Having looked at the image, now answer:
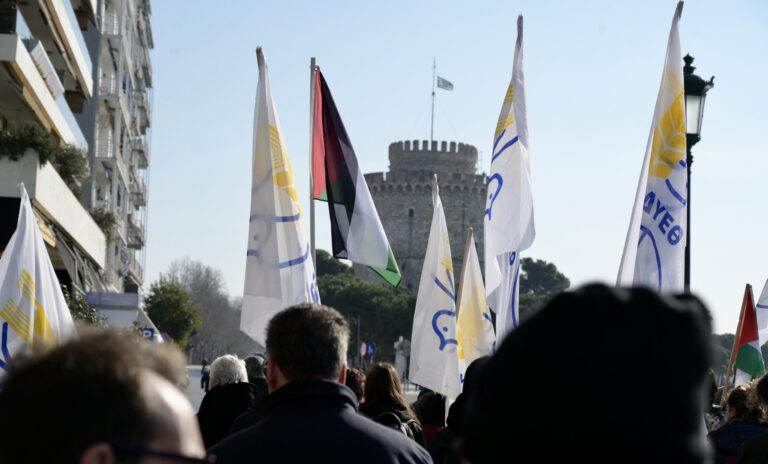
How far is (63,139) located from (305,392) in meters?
28.7

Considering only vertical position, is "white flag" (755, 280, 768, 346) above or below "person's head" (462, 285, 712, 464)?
below

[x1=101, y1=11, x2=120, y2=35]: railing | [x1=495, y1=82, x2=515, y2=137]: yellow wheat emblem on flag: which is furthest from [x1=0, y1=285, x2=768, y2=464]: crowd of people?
[x1=101, y1=11, x2=120, y2=35]: railing

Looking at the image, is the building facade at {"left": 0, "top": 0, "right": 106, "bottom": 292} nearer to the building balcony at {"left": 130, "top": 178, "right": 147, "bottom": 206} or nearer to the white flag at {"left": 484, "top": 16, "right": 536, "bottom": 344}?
the white flag at {"left": 484, "top": 16, "right": 536, "bottom": 344}

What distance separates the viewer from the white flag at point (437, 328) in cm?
1103

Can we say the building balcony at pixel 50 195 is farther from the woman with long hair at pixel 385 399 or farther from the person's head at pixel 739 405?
the person's head at pixel 739 405

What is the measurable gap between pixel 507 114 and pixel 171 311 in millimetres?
46893

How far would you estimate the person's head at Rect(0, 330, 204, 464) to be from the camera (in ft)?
5.41

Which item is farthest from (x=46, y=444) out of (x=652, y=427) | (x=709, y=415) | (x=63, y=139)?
(x=63, y=139)

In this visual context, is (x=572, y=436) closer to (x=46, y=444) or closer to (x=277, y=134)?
(x=46, y=444)

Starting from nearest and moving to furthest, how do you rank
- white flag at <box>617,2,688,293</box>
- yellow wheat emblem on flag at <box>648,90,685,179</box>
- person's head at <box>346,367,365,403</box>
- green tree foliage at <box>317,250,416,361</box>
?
person's head at <box>346,367,365,403</box> < white flag at <box>617,2,688,293</box> < yellow wheat emblem on flag at <box>648,90,685,179</box> < green tree foliage at <box>317,250,416,361</box>

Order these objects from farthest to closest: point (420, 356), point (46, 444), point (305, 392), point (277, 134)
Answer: point (420, 356) < point (277, 134) < point (305, 392) < point (46, 444)

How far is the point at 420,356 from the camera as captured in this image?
11.3 metres

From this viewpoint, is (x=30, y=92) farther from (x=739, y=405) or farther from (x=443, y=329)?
(x=739, y=405)

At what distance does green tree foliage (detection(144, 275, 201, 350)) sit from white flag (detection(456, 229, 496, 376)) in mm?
45059
